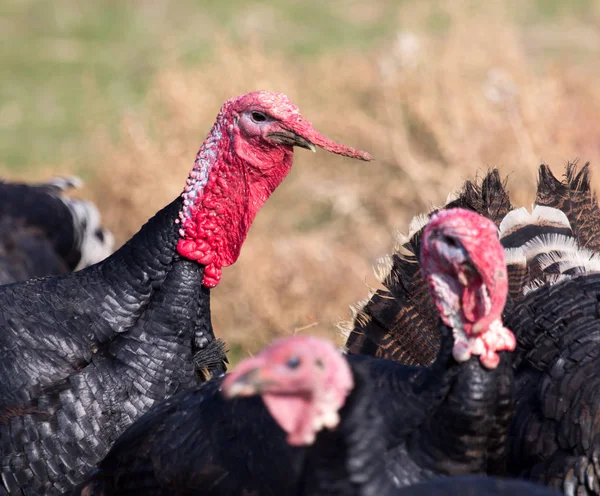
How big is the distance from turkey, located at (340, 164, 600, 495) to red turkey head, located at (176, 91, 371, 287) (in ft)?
2.28

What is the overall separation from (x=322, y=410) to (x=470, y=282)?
2.54ft

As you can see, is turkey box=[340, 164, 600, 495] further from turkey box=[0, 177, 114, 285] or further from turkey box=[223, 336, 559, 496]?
turkey box=[0, 177, 114, 285]

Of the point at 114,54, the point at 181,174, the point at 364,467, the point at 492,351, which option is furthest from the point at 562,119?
the point at 114,54

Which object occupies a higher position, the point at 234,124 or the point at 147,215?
the point at 147,215

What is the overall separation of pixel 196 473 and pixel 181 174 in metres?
4.41

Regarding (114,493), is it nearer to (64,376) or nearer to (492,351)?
(64,376)

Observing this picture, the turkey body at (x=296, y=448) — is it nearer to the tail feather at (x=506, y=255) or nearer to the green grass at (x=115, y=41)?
the tail feather at (x=506, y=255)

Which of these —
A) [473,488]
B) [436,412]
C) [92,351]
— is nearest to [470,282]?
[436,412]

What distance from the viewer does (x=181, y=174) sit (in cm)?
699

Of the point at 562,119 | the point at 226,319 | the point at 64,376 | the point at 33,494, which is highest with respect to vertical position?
the point at 562,119

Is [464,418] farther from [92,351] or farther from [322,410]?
[92,351]

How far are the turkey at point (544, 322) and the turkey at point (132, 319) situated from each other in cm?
70

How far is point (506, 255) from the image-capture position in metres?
3.76

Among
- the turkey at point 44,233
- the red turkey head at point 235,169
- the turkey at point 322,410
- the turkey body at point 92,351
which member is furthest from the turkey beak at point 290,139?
the turkey at point 44,233
